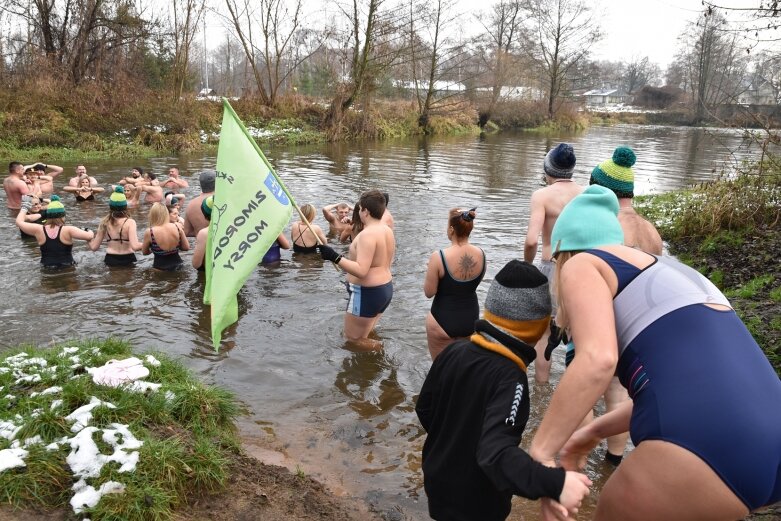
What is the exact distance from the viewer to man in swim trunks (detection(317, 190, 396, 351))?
5.19m

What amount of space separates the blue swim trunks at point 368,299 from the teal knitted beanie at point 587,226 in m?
3.32

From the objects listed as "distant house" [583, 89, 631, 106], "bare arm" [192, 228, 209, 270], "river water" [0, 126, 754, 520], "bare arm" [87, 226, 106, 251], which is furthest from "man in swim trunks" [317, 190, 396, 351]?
"distant house" [583, 89, 631, 106]

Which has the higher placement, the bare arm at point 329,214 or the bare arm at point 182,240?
the bare arm at point 329,214

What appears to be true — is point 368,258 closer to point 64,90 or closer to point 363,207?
point 363,207

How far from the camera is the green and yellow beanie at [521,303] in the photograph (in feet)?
6.85

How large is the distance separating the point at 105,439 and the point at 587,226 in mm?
2788

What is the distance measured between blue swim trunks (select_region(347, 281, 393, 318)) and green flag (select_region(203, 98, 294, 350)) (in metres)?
1.28

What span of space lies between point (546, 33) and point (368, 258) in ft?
175

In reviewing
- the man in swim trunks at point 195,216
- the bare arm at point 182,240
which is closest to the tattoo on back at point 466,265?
the man in swim trunks at point 195,216

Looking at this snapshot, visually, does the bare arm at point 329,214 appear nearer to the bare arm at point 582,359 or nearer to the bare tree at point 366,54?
the bare arm at point 582,359

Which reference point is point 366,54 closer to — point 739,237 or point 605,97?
point 739,237

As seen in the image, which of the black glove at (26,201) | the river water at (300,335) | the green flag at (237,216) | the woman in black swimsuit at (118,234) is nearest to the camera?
the river water at (300,335)

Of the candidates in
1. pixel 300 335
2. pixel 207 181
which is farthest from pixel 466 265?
pixel 207 181

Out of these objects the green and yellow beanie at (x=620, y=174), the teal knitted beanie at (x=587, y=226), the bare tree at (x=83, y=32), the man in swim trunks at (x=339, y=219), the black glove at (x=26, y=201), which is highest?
the bare tree at (x=83, y=32)
